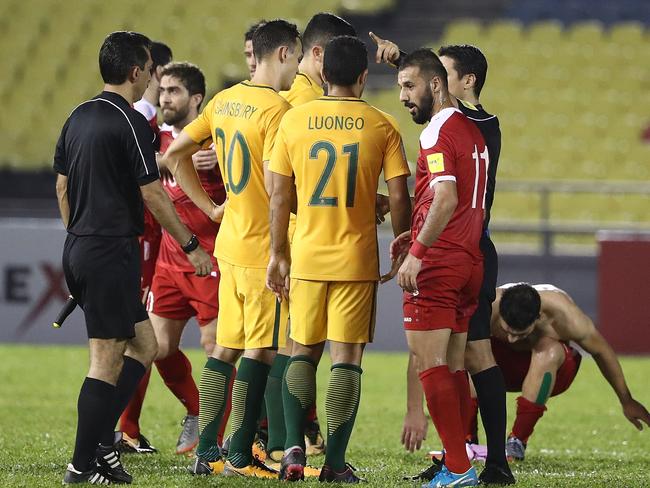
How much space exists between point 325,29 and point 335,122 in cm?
102

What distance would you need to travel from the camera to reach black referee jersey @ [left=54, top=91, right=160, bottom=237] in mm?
5508

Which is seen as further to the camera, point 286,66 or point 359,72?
point 286,66

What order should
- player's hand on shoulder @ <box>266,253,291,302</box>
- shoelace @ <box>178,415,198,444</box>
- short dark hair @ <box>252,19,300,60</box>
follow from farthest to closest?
shoelace @ <box>178,415,198,444</box> < short dark hair @ <box>252,19,300,60</box> < player's hand on shoulder @ <box>266,253,291,302</box>

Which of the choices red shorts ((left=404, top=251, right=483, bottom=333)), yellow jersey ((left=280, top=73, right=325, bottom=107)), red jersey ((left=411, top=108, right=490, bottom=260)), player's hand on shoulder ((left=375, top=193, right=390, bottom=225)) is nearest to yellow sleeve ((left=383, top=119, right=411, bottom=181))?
red jersey ((left=411, top=108, right=490, bottom=260))

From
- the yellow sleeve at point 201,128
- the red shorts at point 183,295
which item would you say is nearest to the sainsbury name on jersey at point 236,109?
the yellow sleeve at point 201,128

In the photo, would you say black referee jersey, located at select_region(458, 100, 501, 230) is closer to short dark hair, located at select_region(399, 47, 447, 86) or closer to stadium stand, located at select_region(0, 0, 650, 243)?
short dark hair, located at select_region(399, 47, 447, 86)

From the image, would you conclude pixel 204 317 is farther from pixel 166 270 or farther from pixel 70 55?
pixel 70 55

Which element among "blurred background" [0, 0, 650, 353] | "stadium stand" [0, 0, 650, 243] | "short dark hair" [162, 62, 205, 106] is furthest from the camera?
"stadium stand" [0, 0, 650, 243]

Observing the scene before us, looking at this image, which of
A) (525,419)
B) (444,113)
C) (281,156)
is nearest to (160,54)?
(281,156)

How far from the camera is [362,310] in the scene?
554 centimetres

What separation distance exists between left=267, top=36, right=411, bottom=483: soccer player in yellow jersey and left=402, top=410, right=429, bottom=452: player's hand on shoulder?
399 mm

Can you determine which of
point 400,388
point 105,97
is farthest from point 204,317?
point 400,388

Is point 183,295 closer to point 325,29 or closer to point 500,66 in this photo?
point 325,29

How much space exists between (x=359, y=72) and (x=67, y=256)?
61.5 inches
